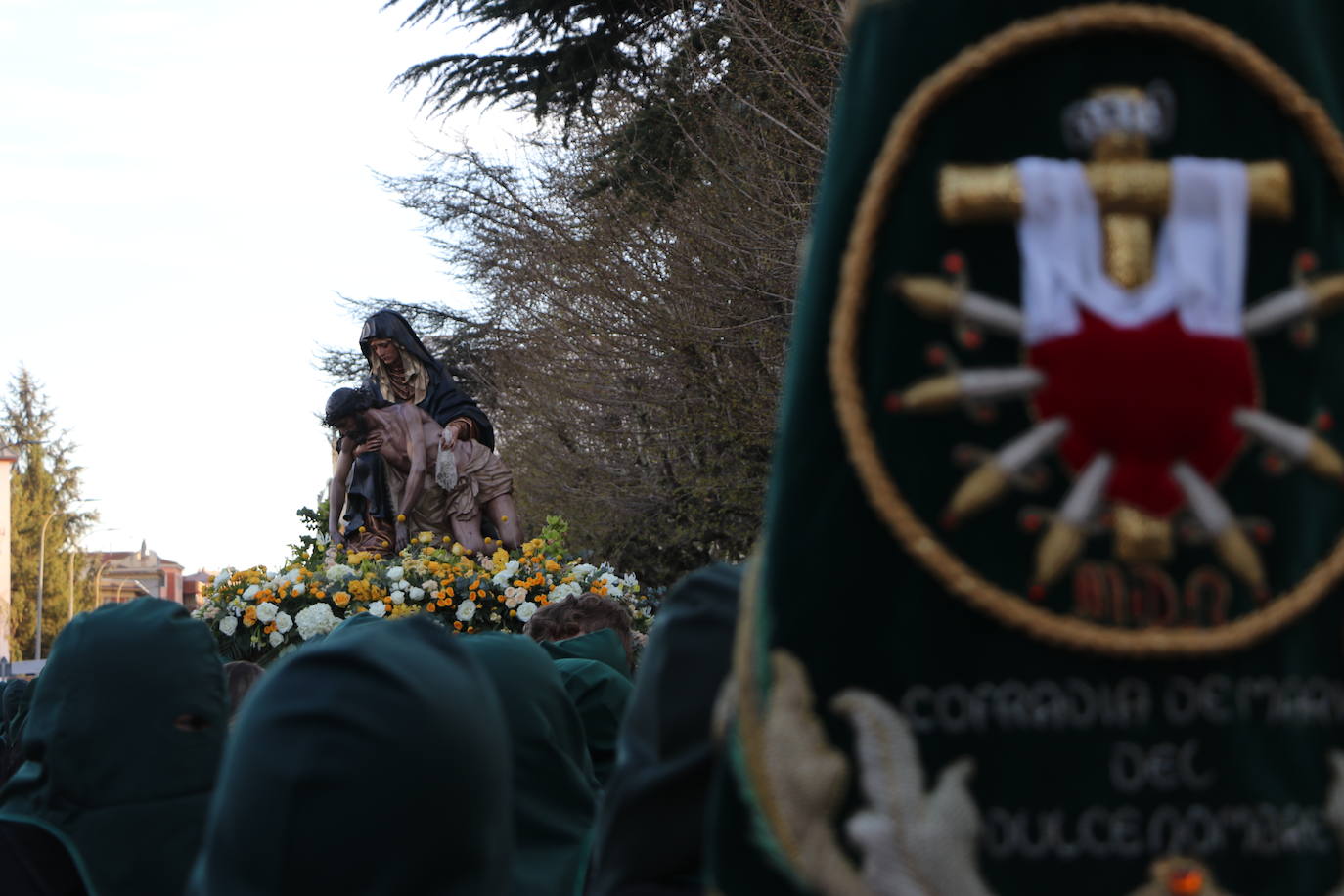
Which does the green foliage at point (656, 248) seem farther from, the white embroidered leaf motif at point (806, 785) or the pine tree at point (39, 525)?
the pine tree at point (39, 525)

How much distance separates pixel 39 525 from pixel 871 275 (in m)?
63.4

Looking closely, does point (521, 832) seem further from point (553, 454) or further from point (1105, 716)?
point (553, 454)

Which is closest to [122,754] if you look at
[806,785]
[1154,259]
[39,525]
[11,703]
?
[806,785]

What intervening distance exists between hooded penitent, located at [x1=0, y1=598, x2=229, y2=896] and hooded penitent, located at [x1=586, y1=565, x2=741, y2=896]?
1.22m

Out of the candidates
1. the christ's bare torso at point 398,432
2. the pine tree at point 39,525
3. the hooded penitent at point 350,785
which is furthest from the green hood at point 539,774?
the pine tree at point 39,525

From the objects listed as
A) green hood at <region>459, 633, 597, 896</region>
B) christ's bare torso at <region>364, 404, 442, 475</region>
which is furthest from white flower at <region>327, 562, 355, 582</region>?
green hood at <region>459, 633, 597, 896</region>

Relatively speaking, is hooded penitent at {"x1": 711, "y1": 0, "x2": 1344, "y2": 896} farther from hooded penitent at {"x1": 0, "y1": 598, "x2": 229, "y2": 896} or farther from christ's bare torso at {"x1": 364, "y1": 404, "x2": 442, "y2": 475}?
Result: christ's bare torso at {"x1": 364, "y1": 404, "x2": 442, "y2": 475}

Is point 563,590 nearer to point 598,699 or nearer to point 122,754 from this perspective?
point 598,699

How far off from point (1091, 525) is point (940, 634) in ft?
0.53

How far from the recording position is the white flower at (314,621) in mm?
9438

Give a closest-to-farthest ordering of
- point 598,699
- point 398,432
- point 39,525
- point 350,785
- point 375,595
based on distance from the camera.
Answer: point 350,785 < point 598,699 < point 375,595 < point 398,432 < point 39,525

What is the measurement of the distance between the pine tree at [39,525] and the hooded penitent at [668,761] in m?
59.9

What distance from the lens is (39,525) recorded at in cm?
6044

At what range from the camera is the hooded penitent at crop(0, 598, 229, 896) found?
314 cm
